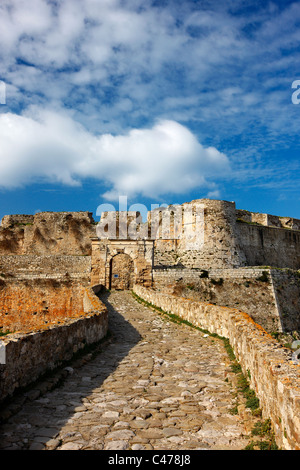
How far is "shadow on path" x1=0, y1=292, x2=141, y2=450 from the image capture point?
3.32 meters

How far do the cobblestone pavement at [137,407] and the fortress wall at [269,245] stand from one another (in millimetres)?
24920

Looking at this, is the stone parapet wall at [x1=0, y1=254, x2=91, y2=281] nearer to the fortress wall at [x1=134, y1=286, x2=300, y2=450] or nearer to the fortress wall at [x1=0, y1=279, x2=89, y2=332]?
the fortress wall at [x1=0, y1=279, x2=89, y2=332]

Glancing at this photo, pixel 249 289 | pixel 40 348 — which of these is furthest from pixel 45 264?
pixel 40 348

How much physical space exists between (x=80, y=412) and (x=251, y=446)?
74.9 inches

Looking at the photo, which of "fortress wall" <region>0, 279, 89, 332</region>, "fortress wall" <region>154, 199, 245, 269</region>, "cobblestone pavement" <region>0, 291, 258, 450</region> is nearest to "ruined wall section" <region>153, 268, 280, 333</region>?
"fortress wall" <region>154, 199, 245, 269</region>

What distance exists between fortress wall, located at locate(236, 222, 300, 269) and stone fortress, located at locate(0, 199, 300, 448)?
96 mm

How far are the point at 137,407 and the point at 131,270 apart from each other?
24.6m

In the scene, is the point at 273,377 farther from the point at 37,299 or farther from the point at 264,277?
the point at 37,299

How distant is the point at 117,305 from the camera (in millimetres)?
15617

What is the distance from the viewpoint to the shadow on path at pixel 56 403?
332 cm

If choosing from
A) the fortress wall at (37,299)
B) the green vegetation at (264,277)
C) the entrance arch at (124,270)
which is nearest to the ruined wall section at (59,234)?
the entrance arch at (124,270)

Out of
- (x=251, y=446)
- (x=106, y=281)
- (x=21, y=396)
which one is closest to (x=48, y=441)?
(x=21, y=396)

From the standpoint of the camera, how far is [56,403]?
430 cm
